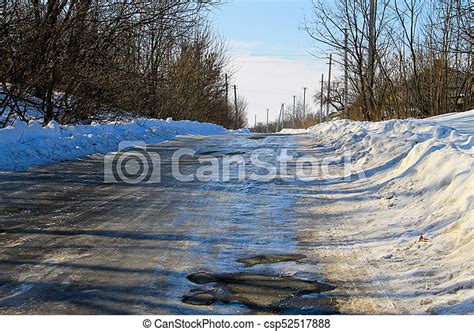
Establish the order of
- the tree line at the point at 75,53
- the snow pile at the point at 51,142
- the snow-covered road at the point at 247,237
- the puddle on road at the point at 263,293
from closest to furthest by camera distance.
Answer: the puddle on road at the point at 263,293 < the snow-covered road at the point at 247,237 < the snow pile at the point at 51,142 < the tree line at the point at 75,53

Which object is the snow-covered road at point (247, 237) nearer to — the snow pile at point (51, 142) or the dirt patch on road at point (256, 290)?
the dirt patch on road at point (256, 290)

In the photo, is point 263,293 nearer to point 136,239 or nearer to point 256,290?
point 256,290

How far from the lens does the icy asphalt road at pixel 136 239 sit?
3.85 m

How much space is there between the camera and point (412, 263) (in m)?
4.61

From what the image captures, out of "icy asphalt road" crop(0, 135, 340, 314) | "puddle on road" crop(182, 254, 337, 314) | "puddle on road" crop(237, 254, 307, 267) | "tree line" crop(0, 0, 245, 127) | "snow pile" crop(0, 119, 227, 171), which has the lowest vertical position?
"puddle on road" crop(182, 254, 337, 314)

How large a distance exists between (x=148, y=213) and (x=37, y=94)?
1155 centimetres

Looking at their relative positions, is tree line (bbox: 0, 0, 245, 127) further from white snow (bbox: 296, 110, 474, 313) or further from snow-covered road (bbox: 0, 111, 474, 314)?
white snow (bbox: 296, 110, 474, 313)

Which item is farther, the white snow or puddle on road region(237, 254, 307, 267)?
puddle on road region(237, 254, 307, 267)

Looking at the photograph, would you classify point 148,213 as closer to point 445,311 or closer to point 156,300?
point 156,300

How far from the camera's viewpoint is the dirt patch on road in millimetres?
3824

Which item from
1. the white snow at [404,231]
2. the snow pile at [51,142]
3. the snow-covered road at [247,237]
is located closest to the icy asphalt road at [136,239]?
the snow-covered road at [247,237]

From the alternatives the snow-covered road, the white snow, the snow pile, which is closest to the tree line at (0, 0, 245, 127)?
the snow pile

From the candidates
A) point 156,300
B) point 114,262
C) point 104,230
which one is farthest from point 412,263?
point 104,230

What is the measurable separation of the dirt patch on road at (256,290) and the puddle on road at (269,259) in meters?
0.32
